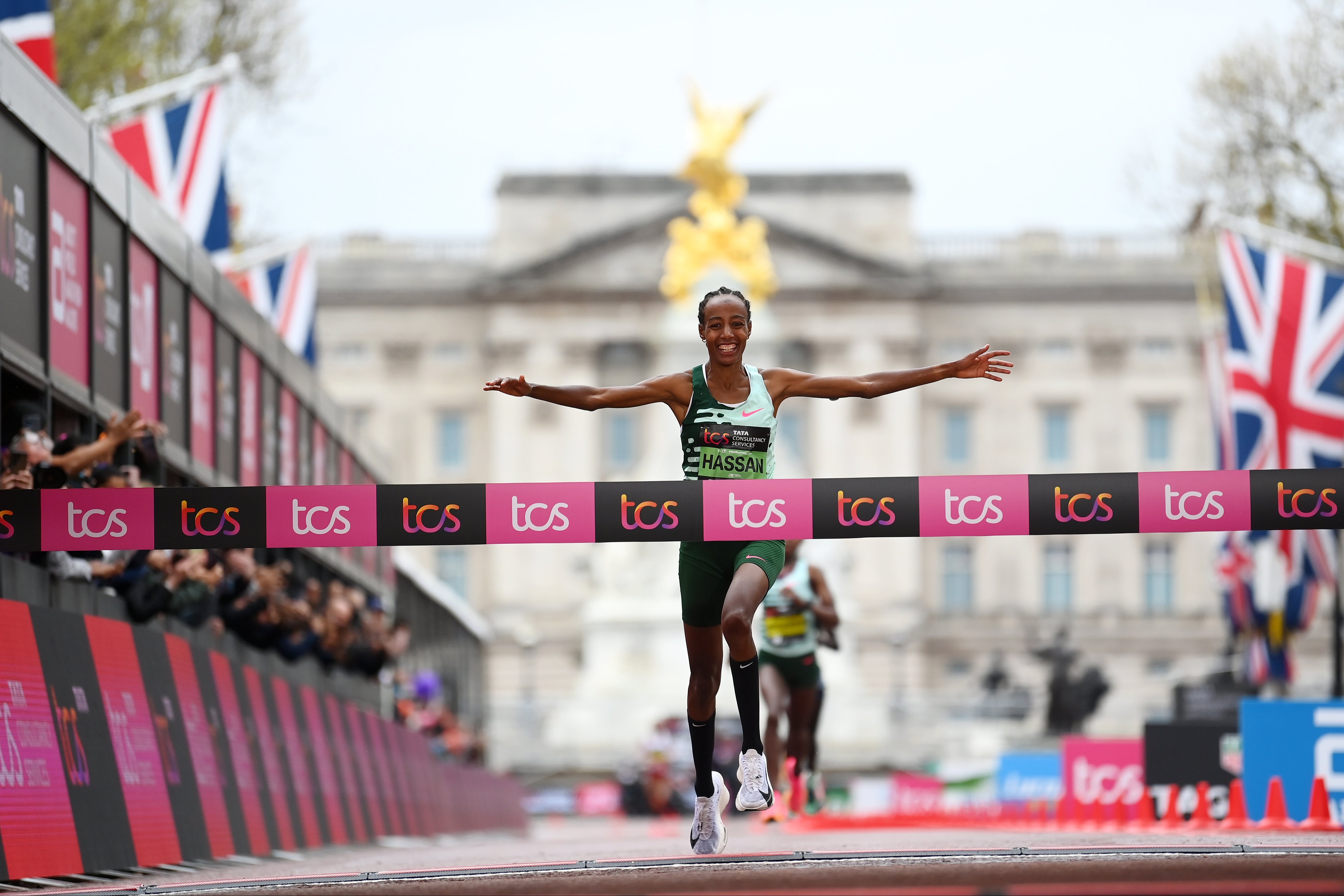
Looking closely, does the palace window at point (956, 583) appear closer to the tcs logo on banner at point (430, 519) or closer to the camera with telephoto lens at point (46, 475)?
the camera with telephoto lens at point (46, 475)

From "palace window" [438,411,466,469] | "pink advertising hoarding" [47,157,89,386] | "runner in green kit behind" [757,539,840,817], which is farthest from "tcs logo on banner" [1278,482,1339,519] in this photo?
"palace window" [438,411,466,469]

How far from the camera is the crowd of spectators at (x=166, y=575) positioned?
1084 cm

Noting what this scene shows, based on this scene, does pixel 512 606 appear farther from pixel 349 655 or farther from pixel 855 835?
pixel 855 835

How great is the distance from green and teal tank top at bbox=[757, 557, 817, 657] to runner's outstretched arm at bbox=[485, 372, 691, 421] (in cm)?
508

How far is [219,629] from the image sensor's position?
15320 millimetres

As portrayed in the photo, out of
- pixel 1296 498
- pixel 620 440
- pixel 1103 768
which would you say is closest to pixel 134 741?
pixel 1296 498

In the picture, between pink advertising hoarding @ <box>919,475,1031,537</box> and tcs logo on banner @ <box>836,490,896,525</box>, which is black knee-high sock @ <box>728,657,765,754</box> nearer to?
tcs logo on banner @ <box>836,490,896,525</box>

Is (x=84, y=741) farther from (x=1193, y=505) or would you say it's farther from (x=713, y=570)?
(x=1193, y=505)

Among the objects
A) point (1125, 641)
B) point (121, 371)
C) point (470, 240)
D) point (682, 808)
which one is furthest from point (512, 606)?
point (121, 371)

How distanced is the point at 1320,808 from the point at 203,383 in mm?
10699

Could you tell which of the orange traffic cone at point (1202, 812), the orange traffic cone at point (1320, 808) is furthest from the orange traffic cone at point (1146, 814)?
the orange traffic cone at point (1320, 808)

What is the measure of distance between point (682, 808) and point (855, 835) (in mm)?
27467

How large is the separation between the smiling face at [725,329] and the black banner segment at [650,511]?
21.8 inches

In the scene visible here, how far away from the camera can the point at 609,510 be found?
9852 millimetres
